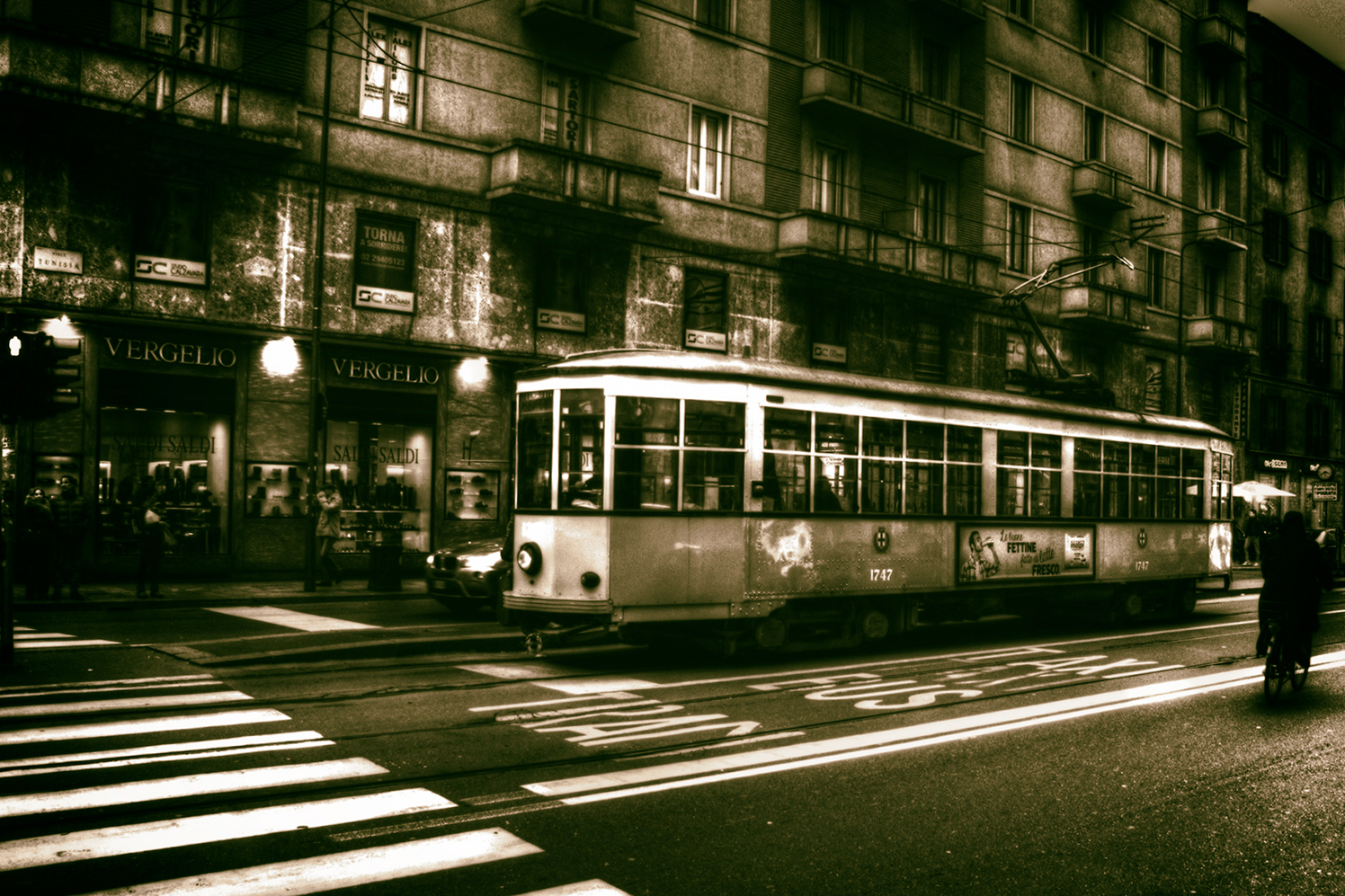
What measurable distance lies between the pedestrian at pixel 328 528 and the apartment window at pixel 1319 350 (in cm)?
4072

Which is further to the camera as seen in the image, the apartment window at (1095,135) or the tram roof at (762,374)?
the apartment window at (1095,135)

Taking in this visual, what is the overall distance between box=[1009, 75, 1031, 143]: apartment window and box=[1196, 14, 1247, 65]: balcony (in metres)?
10.8

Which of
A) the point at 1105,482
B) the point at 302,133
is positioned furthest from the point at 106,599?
the point at 1105,482

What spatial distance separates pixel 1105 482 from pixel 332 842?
46.9 feet

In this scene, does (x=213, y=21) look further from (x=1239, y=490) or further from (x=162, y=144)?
(x=1239, y=490)

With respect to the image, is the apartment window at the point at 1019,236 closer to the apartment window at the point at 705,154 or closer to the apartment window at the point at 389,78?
the apartment window at the point at 705,154

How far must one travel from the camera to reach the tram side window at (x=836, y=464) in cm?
1275

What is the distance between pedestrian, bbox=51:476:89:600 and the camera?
15.7 m

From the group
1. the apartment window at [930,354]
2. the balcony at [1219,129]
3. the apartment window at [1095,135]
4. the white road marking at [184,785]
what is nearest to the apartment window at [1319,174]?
the balcony at [1219,129]

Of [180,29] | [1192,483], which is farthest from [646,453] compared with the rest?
[180,29]

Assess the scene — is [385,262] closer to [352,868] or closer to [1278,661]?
[1278,661]

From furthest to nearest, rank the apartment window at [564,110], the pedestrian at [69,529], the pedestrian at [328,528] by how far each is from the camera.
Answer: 1. the apartment window at [564,110]
2. the pedestrian at [328,528]
3. the pedestrian at [69,529]

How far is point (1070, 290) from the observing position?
1284 inches

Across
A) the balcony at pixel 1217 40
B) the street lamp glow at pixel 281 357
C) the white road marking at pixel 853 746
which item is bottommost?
the white road marking at pixel 853 746
